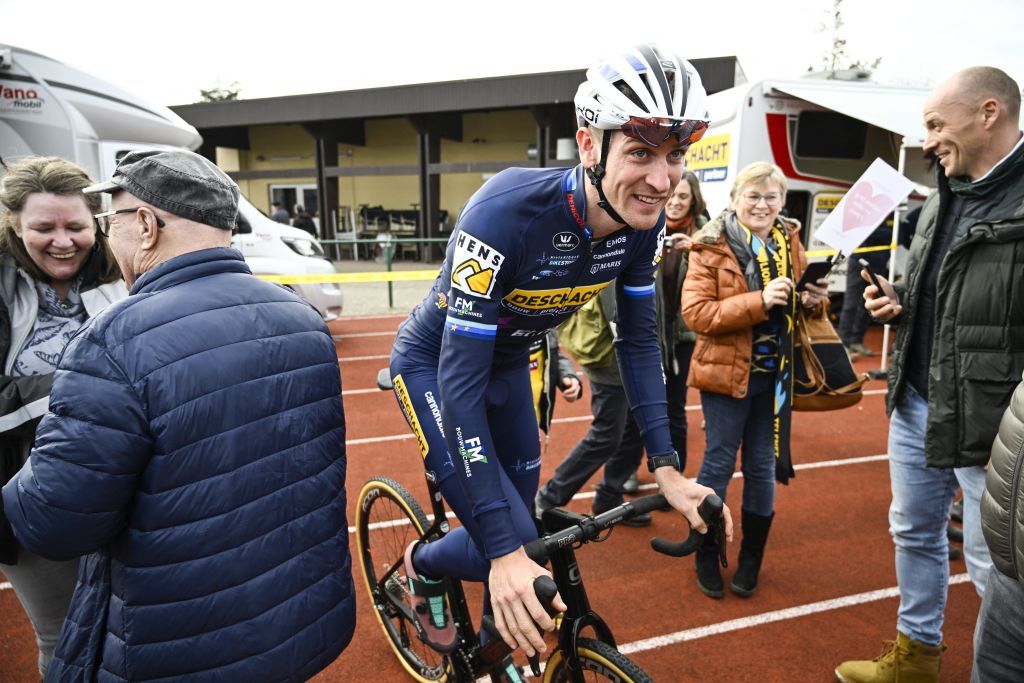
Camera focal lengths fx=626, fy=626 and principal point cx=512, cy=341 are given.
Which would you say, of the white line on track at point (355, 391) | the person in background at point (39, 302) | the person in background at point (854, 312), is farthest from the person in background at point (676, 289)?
the person in background at point (854, 312)

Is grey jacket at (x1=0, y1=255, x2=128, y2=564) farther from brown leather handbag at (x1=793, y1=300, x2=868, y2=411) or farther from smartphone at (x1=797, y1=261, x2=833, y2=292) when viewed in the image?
brown leather handbag at (x1=793, y1=300, x2=868, y2=411)

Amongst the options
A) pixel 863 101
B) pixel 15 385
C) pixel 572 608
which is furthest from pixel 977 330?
pixel 863 101

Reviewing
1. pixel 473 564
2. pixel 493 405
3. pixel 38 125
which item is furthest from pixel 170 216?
pixel 38 125

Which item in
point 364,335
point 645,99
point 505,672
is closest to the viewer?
point 645,99

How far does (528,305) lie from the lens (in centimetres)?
196

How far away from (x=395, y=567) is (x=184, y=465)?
1.57 metres

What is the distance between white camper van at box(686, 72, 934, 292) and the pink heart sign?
566 cm

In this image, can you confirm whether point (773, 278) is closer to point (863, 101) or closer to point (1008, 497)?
point (1008, 497)

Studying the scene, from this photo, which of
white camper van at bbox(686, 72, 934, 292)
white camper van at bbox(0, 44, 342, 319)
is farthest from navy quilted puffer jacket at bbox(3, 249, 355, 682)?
white camper van at bbox(686, 72, 934, 292)

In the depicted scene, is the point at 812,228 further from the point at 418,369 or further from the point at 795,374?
the point at 418,369

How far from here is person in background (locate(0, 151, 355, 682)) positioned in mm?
1342

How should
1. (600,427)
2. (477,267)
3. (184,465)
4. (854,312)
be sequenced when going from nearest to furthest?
1. (184,465)
2. (477,267)
3. (600,427)
4. (854,312)

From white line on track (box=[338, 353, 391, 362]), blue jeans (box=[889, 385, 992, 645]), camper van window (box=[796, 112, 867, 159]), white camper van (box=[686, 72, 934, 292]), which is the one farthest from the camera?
camper van window (box=[796, 112, 867, 159])

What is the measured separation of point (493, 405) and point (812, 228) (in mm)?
9760
